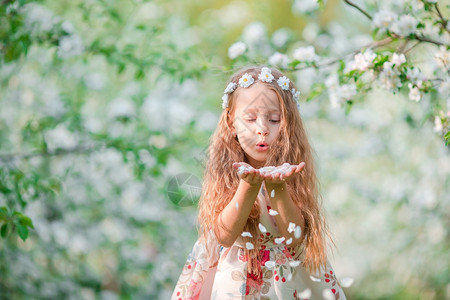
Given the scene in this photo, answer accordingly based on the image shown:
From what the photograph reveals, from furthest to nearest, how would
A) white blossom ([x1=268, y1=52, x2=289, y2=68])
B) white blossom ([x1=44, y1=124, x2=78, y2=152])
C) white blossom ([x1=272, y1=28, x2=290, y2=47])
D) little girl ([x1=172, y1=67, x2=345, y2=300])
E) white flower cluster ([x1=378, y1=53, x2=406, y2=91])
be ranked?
1. white blossom ([x1=44, y1=124, x2=78, y2=152])
2. white blossom ([x1=272, y1=28, x2=290, y2=47])
3. white blossom ([x1=268, y1=52, x2=289, y2=68])
4. white flower cluster ([x1=378, y1=53, x2=406, y2=91])
5. little girl ([x1=172, y1=67, x2=345, y2=300])

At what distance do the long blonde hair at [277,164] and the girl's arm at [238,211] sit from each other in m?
0.06

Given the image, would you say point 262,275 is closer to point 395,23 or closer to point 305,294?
point 305,294

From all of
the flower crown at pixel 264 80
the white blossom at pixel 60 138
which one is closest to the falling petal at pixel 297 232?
the flower crown at pixel 264 80

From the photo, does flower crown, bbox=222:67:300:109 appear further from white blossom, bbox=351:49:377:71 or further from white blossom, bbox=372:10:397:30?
white blossom, bbox=372:10:397:30

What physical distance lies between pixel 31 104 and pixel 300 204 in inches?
160

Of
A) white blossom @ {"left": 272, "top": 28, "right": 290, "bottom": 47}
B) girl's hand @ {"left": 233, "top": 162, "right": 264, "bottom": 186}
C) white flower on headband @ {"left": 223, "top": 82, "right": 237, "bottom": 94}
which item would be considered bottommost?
girl's hand @ {"left": 233, "top": 162, "right": 264, "bottom": 186}

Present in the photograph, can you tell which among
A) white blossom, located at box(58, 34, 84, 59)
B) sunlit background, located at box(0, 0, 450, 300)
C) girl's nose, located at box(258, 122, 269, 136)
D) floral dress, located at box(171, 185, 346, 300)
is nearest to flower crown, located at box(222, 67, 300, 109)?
girl's nose, located at box(258, 122, 269, 136)

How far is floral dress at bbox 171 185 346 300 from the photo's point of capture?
2.04 m

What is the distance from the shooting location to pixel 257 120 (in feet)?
6.73

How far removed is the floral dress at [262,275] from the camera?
2041 mm

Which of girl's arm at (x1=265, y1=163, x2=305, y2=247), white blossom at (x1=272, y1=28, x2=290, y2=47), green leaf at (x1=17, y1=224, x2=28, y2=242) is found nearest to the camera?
girl's arm at (x1=265, y1=163, x2=305, y2=247)

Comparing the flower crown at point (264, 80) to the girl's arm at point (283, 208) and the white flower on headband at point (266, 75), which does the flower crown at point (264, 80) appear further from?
the girl's arm at point (283, 208)

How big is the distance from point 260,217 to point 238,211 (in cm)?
19

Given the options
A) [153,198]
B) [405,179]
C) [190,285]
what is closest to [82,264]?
[153,198]
